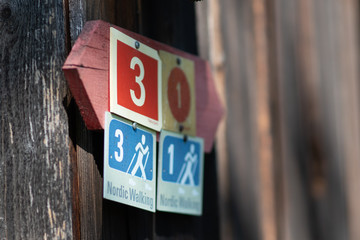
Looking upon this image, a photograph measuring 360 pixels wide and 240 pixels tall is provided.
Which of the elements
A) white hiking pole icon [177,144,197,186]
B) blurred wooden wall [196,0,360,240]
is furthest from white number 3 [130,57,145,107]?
blurred wooden wall [196,0,360,240]

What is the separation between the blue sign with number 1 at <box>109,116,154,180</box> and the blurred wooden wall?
2.50 feet

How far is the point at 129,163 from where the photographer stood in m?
1.18

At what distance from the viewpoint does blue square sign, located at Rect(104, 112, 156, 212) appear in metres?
1.12

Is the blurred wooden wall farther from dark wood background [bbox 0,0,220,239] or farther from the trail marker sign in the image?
dark wood background [bbox 0,0,220,239]

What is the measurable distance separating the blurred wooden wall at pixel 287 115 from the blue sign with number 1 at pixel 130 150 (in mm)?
761

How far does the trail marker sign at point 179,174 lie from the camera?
1327mm

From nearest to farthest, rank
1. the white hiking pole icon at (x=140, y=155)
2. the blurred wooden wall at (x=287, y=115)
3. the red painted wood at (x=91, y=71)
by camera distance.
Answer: the red painted wood at (x=91, y=71), the white hiking pole icon at (x=140, y=155), the blurred wooden wall at (x=287, y=115)

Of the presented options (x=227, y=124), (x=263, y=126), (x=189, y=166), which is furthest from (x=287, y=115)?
(x=189, y=166)

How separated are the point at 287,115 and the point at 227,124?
1.10ft

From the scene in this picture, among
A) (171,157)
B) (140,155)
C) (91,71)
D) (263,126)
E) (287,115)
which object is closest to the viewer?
(91,71)

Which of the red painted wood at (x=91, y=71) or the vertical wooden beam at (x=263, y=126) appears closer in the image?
the red painted wood at (x=91, y=71)

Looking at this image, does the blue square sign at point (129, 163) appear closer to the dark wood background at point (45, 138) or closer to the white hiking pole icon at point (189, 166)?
the dark wood background at point (45, 138)

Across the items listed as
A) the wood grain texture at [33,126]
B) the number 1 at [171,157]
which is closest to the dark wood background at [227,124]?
the wood grain texture at [33,126]

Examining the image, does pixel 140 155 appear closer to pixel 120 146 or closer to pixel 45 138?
pixel 120 146
